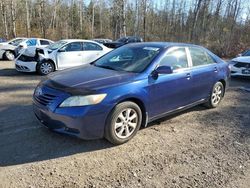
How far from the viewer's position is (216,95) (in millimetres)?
6273

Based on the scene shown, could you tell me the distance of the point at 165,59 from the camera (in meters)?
4.77

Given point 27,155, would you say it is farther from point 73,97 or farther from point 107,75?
point 107,75

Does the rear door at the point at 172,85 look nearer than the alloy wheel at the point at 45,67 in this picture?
Yes

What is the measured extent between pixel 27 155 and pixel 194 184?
226 cm

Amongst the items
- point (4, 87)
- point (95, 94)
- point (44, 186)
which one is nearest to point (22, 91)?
point (4, 87)

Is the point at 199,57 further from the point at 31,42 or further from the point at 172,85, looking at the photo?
the point at 31,42

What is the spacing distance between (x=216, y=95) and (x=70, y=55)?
634cm

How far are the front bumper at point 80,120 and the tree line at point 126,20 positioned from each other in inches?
847

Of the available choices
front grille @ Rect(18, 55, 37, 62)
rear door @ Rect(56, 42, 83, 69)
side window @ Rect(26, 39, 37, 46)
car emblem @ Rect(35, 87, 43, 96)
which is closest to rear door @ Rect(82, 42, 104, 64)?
rear door @ Rect(56, 42, 83, 69)

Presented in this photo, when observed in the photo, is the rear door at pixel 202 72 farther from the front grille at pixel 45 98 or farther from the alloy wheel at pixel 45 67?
the alloy wheel at pixel 45 67

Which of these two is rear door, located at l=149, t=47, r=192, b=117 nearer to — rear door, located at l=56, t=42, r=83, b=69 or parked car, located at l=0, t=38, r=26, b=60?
rear door, located at l=56, t=42, r=83, b=69

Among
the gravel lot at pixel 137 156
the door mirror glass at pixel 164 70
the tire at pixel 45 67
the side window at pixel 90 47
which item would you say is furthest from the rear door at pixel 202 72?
the tire at pixel 45 67

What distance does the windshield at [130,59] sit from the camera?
461 cm

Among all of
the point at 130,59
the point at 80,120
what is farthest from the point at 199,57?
the point at 80,120
